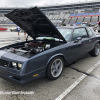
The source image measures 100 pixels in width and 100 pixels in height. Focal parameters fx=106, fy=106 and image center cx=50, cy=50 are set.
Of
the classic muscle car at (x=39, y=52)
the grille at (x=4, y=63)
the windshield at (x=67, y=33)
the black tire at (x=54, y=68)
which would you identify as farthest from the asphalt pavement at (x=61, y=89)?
the windshield at (x=67, y=33)

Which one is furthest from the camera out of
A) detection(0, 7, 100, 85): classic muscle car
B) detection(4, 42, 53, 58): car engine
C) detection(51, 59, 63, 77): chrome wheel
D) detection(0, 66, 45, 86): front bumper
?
detection(51, 59, 63, 77): chrome wheel

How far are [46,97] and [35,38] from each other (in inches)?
95.4

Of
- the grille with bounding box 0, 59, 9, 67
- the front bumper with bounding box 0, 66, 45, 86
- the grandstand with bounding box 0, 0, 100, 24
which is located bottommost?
the front bumper with bounding box 0, 66, 45, 86

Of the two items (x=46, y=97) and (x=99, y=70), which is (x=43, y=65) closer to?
(x=46, y=97)

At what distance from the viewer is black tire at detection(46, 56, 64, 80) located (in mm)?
2713

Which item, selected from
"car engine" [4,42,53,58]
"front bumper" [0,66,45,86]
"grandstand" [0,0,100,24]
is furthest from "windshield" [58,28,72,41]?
"grandstand" [0,0,100,24]

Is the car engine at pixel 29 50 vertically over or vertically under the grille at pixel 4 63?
over

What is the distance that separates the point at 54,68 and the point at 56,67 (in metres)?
0.07

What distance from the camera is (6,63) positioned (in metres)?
2.46

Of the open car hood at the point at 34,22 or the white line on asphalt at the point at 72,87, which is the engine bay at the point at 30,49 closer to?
the open car hood at the point at 34,22

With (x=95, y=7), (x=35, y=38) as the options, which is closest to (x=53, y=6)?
(x=95, y=7)

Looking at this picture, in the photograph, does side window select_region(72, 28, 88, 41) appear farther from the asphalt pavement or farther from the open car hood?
the asphalt pavement

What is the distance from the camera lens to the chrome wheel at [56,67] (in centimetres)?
290

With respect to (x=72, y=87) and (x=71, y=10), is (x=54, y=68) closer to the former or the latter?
(x=72, y=87)
